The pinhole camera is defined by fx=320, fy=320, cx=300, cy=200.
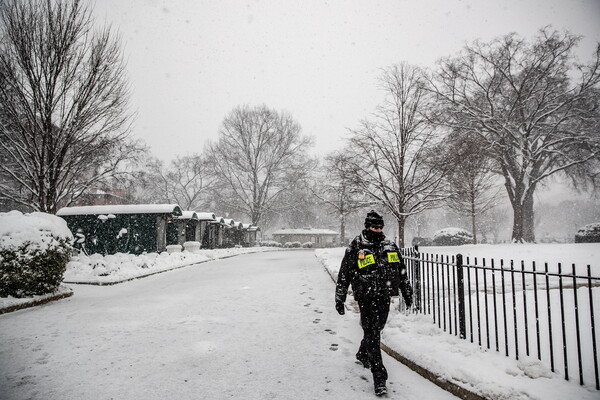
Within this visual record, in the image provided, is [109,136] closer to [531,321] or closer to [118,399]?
[118,399]

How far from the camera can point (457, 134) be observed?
770 inches

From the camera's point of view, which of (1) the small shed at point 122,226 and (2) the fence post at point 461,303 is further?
(1) the small shed at point 122,226

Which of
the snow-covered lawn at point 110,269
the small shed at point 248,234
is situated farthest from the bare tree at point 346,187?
the small shed at point 248,234

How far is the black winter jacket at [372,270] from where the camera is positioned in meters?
3.51

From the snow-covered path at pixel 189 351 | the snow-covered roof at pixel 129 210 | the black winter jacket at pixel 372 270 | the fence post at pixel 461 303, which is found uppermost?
the snow-covered roof at pixel 129 210

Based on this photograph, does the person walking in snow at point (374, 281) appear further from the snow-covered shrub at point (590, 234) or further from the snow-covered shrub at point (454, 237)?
the snow-covered shrub at point (454, 237)

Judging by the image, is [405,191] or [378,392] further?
[405,191]

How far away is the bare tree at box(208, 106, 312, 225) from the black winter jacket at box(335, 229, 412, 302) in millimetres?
36524

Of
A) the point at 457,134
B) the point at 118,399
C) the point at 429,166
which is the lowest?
the point at 118,399

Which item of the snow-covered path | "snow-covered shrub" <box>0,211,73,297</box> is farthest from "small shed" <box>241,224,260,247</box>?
the snow-covered path

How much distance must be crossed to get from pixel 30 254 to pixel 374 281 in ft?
26.6

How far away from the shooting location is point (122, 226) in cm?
2162

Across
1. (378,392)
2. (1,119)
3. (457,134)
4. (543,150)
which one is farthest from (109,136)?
(543,150)

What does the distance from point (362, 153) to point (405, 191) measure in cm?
277
